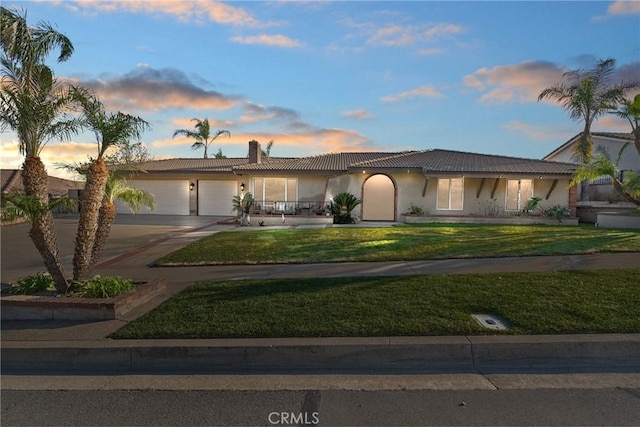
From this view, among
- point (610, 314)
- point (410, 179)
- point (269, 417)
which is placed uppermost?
point (410, 179)

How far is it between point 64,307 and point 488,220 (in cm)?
1724

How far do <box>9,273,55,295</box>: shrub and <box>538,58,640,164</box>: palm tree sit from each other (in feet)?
77.0

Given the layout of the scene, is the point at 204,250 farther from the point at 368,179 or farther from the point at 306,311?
the point at 368,179

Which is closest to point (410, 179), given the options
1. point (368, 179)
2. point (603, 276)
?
point (368, 179)

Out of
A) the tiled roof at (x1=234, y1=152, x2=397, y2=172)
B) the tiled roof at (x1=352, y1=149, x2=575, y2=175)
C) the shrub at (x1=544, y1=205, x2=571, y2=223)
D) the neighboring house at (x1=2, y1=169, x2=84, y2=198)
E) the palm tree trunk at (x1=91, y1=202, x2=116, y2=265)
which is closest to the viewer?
the palm tree trunk at (x1=91, y1=202, x2=116, y2=265)

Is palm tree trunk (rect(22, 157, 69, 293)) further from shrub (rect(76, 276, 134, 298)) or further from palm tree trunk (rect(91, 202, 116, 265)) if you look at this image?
palm tree trunk (rect(91, 202, 116, 265))

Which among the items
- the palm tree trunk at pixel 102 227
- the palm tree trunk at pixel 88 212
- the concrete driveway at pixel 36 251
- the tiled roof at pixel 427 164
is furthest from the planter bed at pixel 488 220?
the palm tree trunk at pixel 88 212

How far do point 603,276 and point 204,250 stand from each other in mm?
8927

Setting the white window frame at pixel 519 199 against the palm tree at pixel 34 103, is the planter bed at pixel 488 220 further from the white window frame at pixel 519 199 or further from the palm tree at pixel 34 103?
the palm tree at pixel 34 103

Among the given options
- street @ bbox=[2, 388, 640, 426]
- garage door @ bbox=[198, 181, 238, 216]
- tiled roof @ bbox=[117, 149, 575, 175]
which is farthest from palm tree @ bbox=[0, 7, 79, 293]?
garage door @ bbox=[198, 181, 238, 216]

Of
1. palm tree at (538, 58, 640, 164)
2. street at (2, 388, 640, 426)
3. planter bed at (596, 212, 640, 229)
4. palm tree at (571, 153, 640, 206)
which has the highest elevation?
→ palm tree at (538, 58, 640, 164)

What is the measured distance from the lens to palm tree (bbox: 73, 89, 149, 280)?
20.4ft

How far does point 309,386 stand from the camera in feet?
12.4

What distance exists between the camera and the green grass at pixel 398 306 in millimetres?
4773
